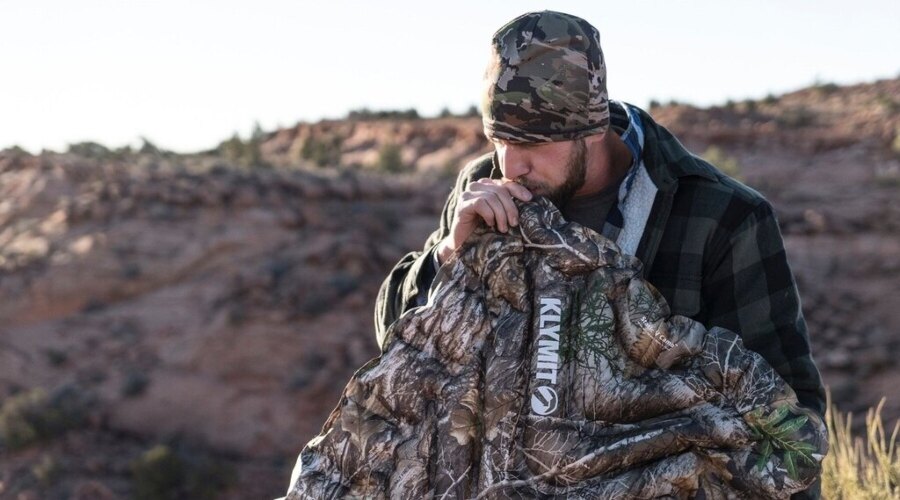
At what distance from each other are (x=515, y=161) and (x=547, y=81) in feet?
0.66

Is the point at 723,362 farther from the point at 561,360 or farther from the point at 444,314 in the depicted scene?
the point at 444,314

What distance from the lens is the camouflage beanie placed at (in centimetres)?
273

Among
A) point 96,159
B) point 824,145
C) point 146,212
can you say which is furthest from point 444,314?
point 824,145

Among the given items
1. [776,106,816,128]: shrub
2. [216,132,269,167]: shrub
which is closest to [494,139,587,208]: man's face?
[216,132,269,167]: shrub

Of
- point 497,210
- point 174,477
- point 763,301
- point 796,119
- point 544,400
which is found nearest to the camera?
point 544,400

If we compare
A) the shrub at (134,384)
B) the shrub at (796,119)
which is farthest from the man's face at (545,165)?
the shrub at (796,119)

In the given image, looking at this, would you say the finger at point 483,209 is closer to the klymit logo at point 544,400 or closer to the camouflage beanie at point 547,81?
the camouflage beanie at point 547,81

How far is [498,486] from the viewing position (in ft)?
7.99

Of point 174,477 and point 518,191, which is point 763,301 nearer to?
point 518,191

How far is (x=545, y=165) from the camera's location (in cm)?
279

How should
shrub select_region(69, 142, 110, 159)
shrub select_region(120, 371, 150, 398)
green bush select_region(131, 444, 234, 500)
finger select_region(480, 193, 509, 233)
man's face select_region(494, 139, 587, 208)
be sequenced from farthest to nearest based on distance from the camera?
shrub select_region(69, 142, 110, 159) < shrub select_region(120, 371, 150, 398) < green bush select_region(131, 444, 234, 500) < man's face select_region(494, 139, 587, 208) < finger select_region(480, 193, 509, 233)

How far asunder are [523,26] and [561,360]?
81cm

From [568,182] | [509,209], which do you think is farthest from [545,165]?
[509,209]

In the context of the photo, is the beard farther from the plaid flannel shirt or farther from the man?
Answer: the plaid flannel shirt
